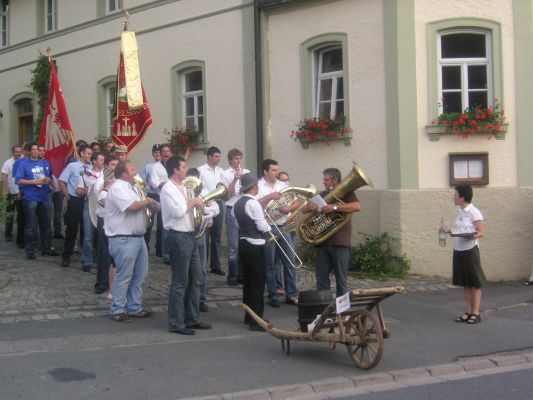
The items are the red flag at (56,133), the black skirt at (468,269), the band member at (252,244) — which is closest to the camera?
the band member at (252,244)

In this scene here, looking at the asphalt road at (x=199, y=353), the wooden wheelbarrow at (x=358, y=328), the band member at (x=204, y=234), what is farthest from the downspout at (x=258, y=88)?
the wooden wheelbarrow at (x=358, y=328)

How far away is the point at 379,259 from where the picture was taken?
1294 centimetres

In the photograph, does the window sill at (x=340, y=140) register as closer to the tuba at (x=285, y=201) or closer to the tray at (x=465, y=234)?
the tuba at (x=285, y=201)

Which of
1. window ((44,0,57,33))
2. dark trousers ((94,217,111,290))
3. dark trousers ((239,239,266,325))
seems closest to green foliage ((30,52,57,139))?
window ((44,0,57,33))

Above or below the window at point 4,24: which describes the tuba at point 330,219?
below

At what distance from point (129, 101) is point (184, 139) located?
3.26 metres

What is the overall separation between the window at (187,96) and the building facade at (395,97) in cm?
71

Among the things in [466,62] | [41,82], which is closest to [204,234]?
[466,62]

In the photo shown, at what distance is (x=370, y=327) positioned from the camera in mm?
7148

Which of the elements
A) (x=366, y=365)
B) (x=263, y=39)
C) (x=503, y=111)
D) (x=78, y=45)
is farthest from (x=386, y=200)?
(x=78, y=45)

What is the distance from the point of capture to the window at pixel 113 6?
61.6 feet

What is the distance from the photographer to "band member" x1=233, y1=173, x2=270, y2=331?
8.65m

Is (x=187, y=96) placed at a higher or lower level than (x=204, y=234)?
higher

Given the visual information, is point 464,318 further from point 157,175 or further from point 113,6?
point 113,6
